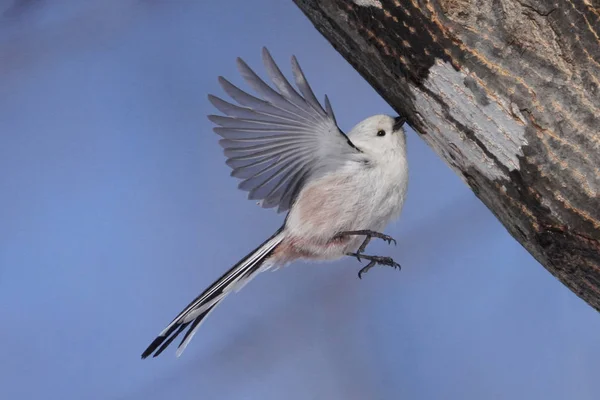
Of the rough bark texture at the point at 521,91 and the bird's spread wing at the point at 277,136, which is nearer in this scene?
the rough bark texture at the point at 521,91

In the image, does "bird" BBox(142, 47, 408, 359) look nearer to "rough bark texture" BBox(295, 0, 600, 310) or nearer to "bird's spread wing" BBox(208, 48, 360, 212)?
"bird's spread wing" BBox(208, 48, 360, 212)

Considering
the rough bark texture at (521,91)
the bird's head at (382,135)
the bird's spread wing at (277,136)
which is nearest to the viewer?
the rough bark texture at (521,91)

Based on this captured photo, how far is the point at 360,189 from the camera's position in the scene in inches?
33.1

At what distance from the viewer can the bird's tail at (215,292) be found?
879mm


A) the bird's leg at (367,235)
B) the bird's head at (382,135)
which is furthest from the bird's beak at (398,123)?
the bird's leg at (367,235)

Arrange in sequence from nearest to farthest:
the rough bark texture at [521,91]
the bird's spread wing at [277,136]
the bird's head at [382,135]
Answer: the rough bark texture at [521,91] → the bird's spread wing at [277,136] → the bird's head at [382,135]

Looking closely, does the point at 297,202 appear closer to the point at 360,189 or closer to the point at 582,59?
the point at 360,189

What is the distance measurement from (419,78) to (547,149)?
13 cm

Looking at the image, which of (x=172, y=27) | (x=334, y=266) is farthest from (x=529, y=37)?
(x=172, y=27)

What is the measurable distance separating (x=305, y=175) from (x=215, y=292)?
175 millimetres

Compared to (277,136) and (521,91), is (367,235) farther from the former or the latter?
(521,91)

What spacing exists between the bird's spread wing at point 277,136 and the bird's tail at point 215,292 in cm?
6

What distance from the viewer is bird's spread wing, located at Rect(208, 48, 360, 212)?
76 cm

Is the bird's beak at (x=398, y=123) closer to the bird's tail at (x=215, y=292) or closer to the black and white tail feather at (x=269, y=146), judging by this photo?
the black and white tail feather at (x=269, y=146)
